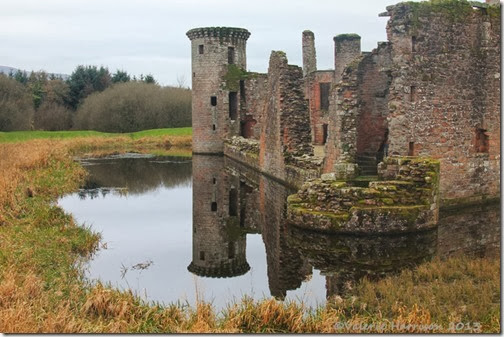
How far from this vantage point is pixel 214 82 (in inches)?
1260

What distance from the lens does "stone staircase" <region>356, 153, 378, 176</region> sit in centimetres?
1614

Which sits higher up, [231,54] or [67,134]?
[231,54]

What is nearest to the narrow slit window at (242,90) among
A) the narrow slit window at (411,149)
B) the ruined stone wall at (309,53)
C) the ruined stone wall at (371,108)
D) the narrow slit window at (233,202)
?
the ruined stone wall at (309,53)

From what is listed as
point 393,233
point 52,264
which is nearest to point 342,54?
point 393,233

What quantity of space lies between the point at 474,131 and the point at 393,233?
193 inches

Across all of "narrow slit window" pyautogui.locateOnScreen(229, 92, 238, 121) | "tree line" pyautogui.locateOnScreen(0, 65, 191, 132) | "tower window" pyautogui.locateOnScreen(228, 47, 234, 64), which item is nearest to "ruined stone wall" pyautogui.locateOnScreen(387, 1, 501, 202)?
"tower window" pyautogui.locateOnScreen(228, 47, 234, 64)

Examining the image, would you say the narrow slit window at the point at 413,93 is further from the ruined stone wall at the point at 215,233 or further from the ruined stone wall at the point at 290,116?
the ruined stone wall at the point at 290,116

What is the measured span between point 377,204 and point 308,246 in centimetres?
186

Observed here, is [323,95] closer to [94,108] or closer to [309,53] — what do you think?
[309,53]

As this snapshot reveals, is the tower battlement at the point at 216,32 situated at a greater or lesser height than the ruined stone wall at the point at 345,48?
greater

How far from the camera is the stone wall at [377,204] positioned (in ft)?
37.2

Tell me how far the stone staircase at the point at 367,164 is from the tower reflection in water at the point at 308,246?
7.97 feet

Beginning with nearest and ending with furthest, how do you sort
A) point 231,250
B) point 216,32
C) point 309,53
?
point 231,250
point 216,32
point 309,53

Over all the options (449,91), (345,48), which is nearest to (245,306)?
(449,91)
